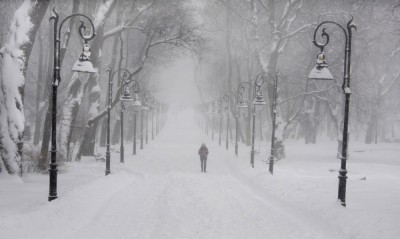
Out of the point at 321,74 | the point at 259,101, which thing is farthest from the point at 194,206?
the point at 259,101

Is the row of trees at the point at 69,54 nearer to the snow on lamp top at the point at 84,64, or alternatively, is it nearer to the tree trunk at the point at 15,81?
the tree trunk at the point at 15,81

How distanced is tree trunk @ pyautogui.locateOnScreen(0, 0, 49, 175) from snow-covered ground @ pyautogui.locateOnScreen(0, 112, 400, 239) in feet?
3.28

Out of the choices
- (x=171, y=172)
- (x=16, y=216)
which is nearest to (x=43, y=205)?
(x=16, y=216)

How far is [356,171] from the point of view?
21.7 meters

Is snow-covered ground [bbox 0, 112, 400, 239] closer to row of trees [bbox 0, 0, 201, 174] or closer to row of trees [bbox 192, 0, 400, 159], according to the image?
row of trees [bbox 0, 0, 201, 174]

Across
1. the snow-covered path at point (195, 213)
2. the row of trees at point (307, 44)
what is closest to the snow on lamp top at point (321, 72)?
the snow-covered path at point (195, 213)

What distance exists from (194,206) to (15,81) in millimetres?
8218

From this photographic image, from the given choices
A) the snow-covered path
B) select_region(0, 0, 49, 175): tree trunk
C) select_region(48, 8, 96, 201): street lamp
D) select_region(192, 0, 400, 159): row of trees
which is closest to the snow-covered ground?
the snow-covered path

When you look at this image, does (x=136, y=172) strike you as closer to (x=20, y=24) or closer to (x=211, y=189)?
(x=211, y=189)

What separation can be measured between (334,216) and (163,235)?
4584 millimetres

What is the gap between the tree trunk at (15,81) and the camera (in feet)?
49.1

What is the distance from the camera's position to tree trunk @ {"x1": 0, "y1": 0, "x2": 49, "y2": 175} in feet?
49.1

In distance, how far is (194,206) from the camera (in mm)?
12570

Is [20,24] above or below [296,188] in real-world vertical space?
above
